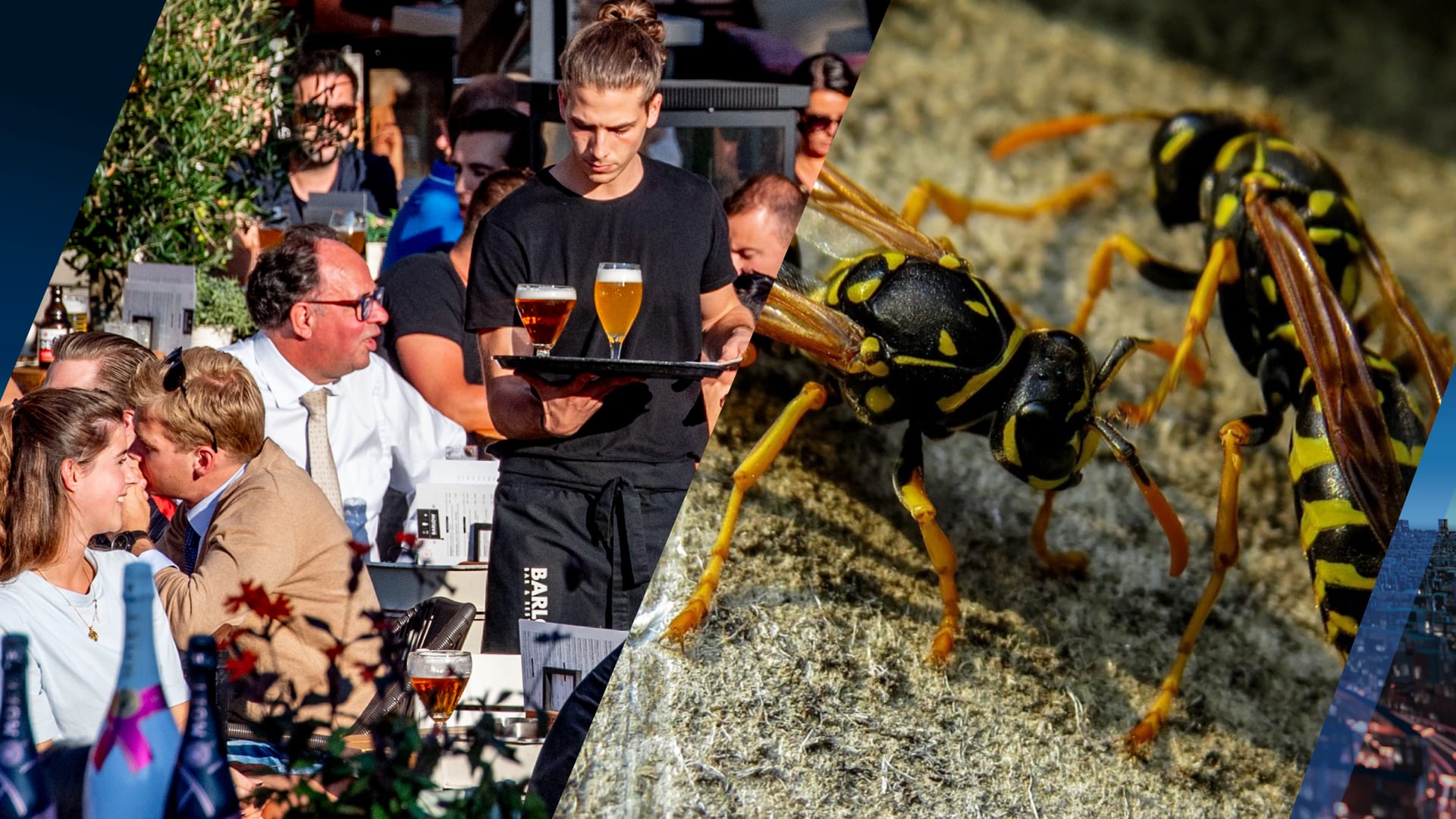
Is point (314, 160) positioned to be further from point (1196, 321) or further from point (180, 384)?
point (1196, 321)

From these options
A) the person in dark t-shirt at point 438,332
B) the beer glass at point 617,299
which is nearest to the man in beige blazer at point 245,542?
the person in dark t-shirt at point 438,332

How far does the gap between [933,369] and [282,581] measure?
1.11m

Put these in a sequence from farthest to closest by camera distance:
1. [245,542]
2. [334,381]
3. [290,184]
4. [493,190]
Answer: [290,184], [334,381], [493,190], [245,542]

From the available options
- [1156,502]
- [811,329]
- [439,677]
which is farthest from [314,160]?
[1156,502]

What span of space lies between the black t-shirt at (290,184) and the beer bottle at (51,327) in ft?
1.54

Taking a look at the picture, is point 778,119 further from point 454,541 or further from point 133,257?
point 133,257

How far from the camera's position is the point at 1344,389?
1.50 meters

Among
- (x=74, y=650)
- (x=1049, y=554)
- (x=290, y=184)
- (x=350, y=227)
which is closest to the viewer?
(x=1049, y=554)

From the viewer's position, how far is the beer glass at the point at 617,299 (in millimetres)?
1889

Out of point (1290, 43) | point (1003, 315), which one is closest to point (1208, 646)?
point (1003, 315)

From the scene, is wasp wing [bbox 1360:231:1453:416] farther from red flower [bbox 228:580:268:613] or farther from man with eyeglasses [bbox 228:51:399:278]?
man with eyeglasses [bbox 228:51:399:278]

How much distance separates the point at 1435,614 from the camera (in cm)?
346

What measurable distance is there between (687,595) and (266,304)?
1.18 meters

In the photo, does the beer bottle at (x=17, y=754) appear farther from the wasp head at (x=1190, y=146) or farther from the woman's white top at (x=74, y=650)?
the wasp head at (x=1190, y=146)
